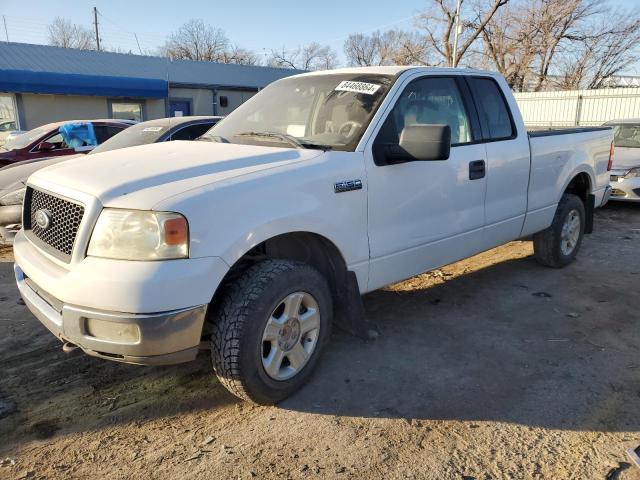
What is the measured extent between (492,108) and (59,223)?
3523 millimetres

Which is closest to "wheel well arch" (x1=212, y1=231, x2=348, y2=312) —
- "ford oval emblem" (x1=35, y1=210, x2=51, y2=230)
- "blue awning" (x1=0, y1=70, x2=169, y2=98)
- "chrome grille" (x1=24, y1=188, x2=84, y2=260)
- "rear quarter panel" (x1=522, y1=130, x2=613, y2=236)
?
"chrome grille" (x1=24, y1=188, x2=84, y2=260)

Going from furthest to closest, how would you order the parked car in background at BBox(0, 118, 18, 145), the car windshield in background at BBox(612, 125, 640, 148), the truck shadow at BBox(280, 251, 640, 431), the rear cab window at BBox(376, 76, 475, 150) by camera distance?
the parked car in background at BBox(0, 118, 18, 145) → the car windshield in background at BBox(612, 125, 640, 148) → the rear cab window at BBox(376, 76, 475, 150) → the truck shadow at BBox(280, 251, 640, 431)

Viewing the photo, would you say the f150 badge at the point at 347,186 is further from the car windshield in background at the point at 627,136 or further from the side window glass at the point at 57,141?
the car windshield in background at the point at 627,136

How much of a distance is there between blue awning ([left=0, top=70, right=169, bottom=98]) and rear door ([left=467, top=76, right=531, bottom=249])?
1881cm

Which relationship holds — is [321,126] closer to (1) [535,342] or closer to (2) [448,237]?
(2) [448,237]

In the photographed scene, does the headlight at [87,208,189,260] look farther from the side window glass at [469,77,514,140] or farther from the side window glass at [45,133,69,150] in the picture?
the side window glass at [45,133,69,150]

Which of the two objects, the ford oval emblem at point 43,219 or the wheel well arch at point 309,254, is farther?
the wheel well arch at point 309,254

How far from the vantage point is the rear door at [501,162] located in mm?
4387

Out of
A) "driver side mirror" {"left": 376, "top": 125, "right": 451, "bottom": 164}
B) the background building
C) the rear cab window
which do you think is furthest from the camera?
the background building

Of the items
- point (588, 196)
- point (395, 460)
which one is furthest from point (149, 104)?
point (395, 460)

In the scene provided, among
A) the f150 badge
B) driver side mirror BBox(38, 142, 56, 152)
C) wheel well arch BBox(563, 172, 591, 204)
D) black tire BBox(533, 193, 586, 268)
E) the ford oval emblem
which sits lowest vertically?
black tire BBox(533, 193, 586, 268)

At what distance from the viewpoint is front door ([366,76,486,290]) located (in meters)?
3.49

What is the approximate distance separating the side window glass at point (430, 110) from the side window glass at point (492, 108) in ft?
0.83

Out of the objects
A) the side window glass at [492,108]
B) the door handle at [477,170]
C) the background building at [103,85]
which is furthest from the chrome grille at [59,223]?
the background building at [103,85]
